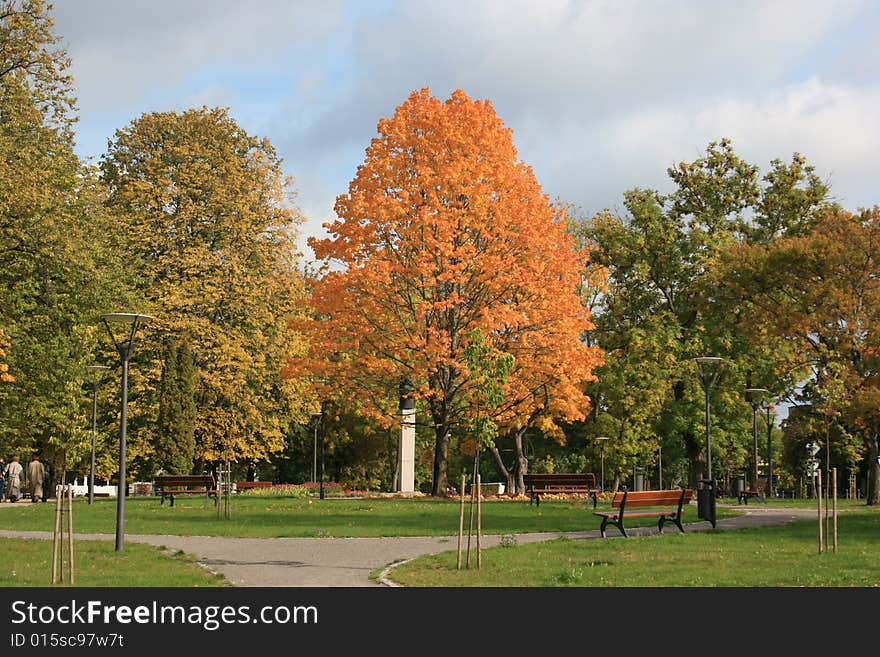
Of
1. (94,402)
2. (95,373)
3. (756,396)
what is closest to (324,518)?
(94,402)

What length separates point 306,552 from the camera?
55.8ft

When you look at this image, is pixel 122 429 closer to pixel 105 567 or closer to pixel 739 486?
pixel 105 567

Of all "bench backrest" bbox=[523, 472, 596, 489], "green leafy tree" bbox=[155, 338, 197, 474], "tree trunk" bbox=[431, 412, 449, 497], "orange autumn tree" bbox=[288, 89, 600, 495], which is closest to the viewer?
"bench backrest" bbox=[523, 472, 596, 489]

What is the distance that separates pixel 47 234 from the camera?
3544 centimetres

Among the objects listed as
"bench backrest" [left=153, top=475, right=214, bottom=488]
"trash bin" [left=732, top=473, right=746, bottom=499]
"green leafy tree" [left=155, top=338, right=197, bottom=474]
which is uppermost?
"green leafy tree" [left=155, top=338, right=197, bottom=474]

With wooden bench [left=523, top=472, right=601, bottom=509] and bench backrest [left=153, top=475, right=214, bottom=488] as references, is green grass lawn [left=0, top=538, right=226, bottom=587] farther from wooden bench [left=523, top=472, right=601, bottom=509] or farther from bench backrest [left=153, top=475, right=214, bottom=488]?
wooden bench [left=523, top=472, right=601, bottom=509]

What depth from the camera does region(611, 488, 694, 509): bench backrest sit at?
62.8 feet

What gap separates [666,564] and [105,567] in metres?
7.56

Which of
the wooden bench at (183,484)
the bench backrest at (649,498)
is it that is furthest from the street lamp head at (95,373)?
the bench backrest at (649,498)

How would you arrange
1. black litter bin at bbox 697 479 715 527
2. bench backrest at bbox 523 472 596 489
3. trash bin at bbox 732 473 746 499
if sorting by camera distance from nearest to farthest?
1. black litter bin at bbox 697 479 715 527
2. bench backrest at bbox 523 472 596 489
3. trash bin at bbox 732 473 746 499

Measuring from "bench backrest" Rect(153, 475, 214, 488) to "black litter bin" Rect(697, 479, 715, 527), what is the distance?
1461 cm

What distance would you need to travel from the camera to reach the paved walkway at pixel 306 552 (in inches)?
534

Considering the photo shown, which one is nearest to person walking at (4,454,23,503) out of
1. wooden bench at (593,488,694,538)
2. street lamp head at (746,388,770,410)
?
wooden bench at (593,488,694,538)
